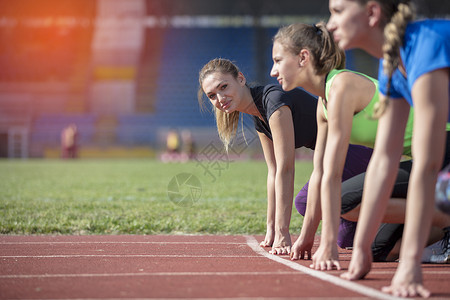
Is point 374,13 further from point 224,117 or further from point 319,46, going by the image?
point 224,117

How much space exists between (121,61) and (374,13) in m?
32.0

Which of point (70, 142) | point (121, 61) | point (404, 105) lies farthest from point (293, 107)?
point (121, 61)

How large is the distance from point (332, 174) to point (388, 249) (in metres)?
1.00

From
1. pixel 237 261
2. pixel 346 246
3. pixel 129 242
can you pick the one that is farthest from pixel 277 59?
pixel 129 242

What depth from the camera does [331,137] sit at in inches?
119

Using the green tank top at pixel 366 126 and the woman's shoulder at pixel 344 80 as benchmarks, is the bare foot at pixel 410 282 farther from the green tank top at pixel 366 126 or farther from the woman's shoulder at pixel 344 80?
the green tank top at pixel 366 126

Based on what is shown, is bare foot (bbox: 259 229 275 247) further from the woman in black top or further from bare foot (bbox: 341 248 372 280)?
bare foot (bbox: 341 248 372 280)

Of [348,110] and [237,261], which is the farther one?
[237,261]

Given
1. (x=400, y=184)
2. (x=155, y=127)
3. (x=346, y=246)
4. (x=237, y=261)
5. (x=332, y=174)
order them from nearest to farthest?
(x=332, y=174)
(x=400, y=184)
(x=237, y=261)
(x=346, y=246)
(x=155, y=127)

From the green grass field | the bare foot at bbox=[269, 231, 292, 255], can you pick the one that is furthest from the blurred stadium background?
the bare foot at bbox=[269, 231, 292, 255]

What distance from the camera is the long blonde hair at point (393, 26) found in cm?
238

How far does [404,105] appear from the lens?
8.76ft

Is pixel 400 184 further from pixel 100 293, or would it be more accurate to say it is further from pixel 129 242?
pixel 129 242

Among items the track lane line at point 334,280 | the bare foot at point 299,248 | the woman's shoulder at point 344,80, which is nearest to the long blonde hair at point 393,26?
the woman's shoulder at point 344,80
